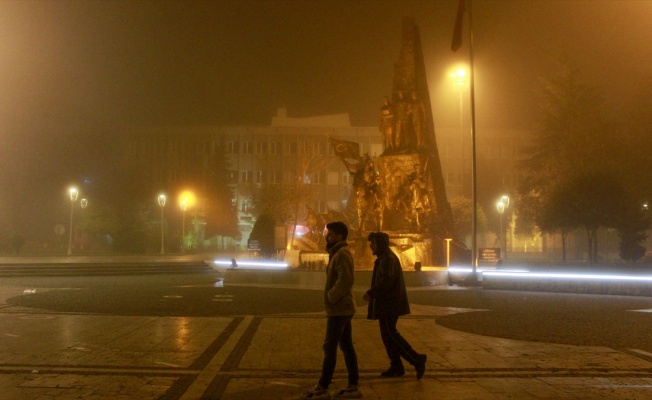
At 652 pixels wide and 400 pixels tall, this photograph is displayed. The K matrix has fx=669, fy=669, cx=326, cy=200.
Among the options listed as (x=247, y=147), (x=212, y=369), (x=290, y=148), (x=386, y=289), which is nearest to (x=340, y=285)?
(x=386, y=289)

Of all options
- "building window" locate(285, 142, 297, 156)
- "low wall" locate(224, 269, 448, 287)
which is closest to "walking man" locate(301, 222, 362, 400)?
"low wall" locate(224, 269, 448, 287)

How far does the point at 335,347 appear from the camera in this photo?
7223mm

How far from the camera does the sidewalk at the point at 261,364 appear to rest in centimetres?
773

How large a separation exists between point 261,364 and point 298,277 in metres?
17.2

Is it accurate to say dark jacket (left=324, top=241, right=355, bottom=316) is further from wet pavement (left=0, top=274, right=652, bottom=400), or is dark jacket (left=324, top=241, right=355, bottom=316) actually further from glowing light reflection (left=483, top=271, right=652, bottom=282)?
glowing light reflection (left=483, top=271, right=652, bottom=282)

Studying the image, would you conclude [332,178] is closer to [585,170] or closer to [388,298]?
[585,170]

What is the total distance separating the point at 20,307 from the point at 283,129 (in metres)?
73.9

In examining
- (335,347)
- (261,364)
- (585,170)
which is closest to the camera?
(335,347)

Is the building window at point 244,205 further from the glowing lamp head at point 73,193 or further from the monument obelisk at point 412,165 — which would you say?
the monument obelisk at point 412,165

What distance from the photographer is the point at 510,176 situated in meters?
88.9

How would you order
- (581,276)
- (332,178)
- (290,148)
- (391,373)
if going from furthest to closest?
(290,148) → (332,178) → (581,276) → (391,373)

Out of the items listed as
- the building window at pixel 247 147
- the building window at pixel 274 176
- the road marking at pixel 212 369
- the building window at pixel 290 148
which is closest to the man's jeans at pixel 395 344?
the road marking at pixel 212 369

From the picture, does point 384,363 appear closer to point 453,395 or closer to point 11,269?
point 453,395

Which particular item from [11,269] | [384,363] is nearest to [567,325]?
[384,363]
